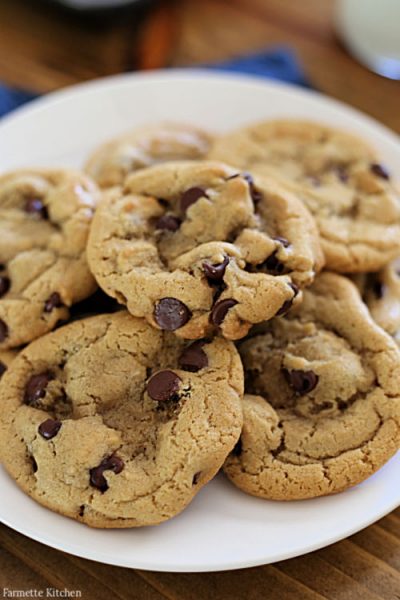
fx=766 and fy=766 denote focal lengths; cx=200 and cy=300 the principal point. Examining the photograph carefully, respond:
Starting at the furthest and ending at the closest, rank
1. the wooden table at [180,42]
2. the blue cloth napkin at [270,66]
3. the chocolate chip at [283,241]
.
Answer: the wooden table at [180,42] → the blue cloth napkin at [270,66] → the chocolate chip at [283,241]

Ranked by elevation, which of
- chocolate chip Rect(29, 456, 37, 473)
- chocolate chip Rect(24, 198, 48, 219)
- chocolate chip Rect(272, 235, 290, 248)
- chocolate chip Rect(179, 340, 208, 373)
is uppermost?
chocolate chip Rect(272, 235, 290, 248)

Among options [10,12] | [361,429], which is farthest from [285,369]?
[10,12]

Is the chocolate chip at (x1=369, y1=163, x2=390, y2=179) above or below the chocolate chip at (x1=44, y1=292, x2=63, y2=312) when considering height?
above

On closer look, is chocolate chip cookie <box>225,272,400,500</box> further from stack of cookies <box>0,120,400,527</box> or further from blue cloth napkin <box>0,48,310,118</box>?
blue cloth napkin <box>0,48,310,118</box>

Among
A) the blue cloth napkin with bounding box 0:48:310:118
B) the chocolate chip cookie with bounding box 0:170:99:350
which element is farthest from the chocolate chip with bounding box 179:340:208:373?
the blue cloth napkin with bounding box 0:48:310:118

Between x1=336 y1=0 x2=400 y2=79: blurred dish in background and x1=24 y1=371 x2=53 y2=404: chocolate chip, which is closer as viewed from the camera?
x1=24 y1=371 x2=53 y2=404: chocolate chip

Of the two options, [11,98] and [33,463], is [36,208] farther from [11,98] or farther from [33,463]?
[11,98]

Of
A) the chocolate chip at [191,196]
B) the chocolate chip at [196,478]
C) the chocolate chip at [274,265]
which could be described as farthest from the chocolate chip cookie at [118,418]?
the chocolate chip at [191,196]

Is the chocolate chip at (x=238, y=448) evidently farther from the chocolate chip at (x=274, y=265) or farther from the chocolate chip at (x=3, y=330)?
the chocolate chip at (x=3, y=330)
